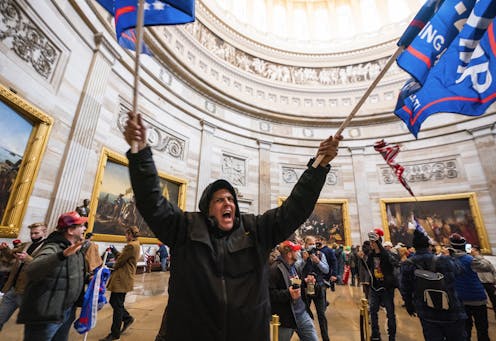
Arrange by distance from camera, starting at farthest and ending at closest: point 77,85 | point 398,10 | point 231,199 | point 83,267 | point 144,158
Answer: point 398,10, point 77,85, point 83,267, point 231,199, point 144,158

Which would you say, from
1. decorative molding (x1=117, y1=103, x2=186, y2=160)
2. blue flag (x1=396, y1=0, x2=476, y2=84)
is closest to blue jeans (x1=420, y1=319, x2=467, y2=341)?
blue flag (x1=396, y1=0, x2=476, y2=84)

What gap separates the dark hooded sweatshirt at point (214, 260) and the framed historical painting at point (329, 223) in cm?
1192

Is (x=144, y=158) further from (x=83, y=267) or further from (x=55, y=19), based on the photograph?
(x=55, y=19)

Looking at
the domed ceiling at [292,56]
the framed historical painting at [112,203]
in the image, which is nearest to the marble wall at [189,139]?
the framed historical painting at [112,203]

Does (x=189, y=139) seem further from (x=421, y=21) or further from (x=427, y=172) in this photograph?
(x=427, y=172)

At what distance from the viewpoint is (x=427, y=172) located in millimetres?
13047

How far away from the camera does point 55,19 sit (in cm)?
587

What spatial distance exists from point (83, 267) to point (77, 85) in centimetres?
636

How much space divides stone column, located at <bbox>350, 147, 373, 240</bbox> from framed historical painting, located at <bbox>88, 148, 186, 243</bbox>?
11291 millimetres

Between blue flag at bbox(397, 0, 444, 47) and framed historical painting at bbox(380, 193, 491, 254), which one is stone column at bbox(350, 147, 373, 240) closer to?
framed historical painting at bbox(380, 193, 491, 254)

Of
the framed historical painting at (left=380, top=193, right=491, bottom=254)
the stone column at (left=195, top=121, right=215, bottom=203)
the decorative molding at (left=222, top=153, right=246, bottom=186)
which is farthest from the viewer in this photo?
the decorative molding at (left=222, top=153, right=246, bottom=186)

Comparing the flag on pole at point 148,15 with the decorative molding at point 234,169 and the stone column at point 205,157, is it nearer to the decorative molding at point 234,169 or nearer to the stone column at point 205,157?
the stone column at point 205,157

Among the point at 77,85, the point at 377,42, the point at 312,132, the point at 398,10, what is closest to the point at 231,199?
the point at 77,85

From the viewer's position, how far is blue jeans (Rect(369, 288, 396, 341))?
11.7ft
